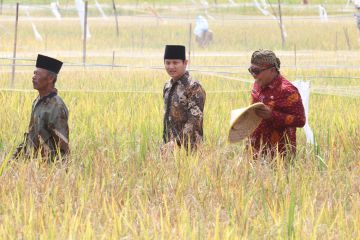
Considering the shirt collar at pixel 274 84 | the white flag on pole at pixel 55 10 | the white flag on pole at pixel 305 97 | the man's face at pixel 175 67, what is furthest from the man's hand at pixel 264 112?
the white flag on pole at pixel 55 10

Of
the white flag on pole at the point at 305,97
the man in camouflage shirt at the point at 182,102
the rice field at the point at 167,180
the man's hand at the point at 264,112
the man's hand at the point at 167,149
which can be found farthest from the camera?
the white flag on pole at the point at 305,97

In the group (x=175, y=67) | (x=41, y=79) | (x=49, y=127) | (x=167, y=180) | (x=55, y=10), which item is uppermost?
(x=55, y=10)

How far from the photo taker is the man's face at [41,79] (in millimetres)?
5414

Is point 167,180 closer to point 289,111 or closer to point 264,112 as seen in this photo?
point 264,112

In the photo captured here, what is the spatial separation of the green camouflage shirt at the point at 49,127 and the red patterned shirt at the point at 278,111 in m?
1.12

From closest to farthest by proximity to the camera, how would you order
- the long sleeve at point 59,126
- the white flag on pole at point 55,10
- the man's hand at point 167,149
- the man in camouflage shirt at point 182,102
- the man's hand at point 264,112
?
the long sleeve at point 59,126, the man's hand at point 264,112, the man's hand at point 167,149, the man in camouflage shirt at point 182,102, the white flag on pole at point 55,10

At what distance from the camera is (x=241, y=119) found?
5.49m

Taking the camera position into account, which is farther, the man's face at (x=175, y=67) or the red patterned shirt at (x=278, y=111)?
the man's face at (x=175, y=67)

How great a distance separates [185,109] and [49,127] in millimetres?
982

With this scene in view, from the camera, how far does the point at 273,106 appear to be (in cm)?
570

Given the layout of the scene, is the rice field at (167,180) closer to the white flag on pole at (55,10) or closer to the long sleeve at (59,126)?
the long sleeve at (59,126)

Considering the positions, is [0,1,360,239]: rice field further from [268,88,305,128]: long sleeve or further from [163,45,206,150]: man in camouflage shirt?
[268,88,305,128]: long sleeve

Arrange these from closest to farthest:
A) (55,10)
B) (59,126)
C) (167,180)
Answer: (167,180)
(59,126)
(55,10)

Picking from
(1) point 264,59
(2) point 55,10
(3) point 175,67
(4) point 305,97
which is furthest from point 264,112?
(2) point 55,10
